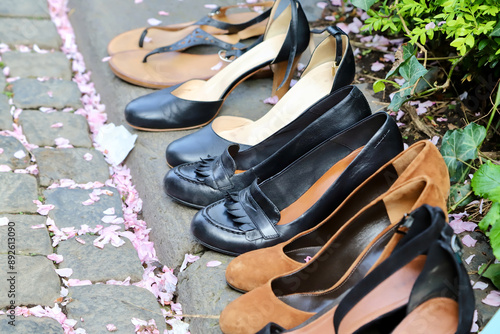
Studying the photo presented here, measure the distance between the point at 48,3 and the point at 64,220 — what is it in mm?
1979

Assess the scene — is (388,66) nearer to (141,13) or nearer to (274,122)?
(274,122)

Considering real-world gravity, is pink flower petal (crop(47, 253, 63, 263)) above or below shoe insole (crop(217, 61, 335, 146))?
below

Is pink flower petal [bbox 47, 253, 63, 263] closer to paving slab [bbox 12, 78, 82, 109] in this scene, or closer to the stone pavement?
the stone pavement

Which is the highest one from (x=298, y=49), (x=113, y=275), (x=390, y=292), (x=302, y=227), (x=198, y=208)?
(x=298, y=49)

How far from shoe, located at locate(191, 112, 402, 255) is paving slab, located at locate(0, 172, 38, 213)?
722 mm

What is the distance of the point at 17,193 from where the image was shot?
81.4 inches

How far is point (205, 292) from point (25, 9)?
96.0 inches

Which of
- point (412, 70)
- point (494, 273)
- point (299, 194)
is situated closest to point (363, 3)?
point (412, 70)

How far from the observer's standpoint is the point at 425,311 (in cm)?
124

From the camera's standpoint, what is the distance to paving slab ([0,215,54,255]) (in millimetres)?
1842

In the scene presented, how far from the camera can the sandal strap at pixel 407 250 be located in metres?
1.16

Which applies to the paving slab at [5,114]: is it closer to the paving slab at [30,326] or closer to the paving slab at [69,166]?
the paving slab at [69,166]

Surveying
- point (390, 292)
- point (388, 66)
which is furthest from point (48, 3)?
point (390, 292)

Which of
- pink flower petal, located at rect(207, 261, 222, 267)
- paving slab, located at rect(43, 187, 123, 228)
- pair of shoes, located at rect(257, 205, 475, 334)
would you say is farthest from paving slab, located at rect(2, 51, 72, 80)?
pair of shoes, located at rect(257, 205, 475, 334)
